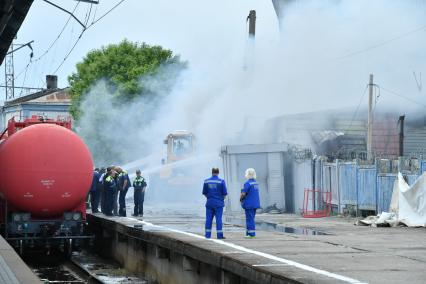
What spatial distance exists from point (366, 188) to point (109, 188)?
7766 mm

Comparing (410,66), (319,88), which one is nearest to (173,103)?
(319,88)

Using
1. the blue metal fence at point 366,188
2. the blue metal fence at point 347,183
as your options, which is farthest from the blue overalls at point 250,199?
the blue metal fence at point 347,183

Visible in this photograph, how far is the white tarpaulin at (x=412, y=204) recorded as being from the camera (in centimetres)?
1997

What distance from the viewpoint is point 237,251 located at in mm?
13758

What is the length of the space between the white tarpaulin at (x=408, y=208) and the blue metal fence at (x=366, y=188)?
2181mm

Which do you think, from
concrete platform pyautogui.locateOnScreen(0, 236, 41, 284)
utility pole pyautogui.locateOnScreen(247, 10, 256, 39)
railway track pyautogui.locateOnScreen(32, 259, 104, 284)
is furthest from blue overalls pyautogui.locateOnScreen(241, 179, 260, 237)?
utility pole pyautogui.locateOnScreen(247, 10, 256, 39)

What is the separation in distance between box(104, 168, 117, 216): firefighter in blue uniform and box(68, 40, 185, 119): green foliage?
32.4 metres

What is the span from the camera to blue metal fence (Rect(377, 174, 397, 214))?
22.2 m

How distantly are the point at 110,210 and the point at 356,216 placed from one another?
753 centimetres

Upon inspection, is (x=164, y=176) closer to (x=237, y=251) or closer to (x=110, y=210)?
(x=110, y=210)

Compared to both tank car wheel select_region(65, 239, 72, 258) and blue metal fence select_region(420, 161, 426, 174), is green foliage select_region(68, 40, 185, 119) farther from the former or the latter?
blue metal fence select_region(420, 161, 426, 174)

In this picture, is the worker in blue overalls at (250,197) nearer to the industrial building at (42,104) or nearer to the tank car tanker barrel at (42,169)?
the tank car tanker barrel at (42,169)

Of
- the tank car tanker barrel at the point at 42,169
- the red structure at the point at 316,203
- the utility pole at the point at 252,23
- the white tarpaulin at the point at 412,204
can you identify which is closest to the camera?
the tank car tanker barrel at the point at 42,169

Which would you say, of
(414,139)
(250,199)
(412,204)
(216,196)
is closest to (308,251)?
(250,199)
